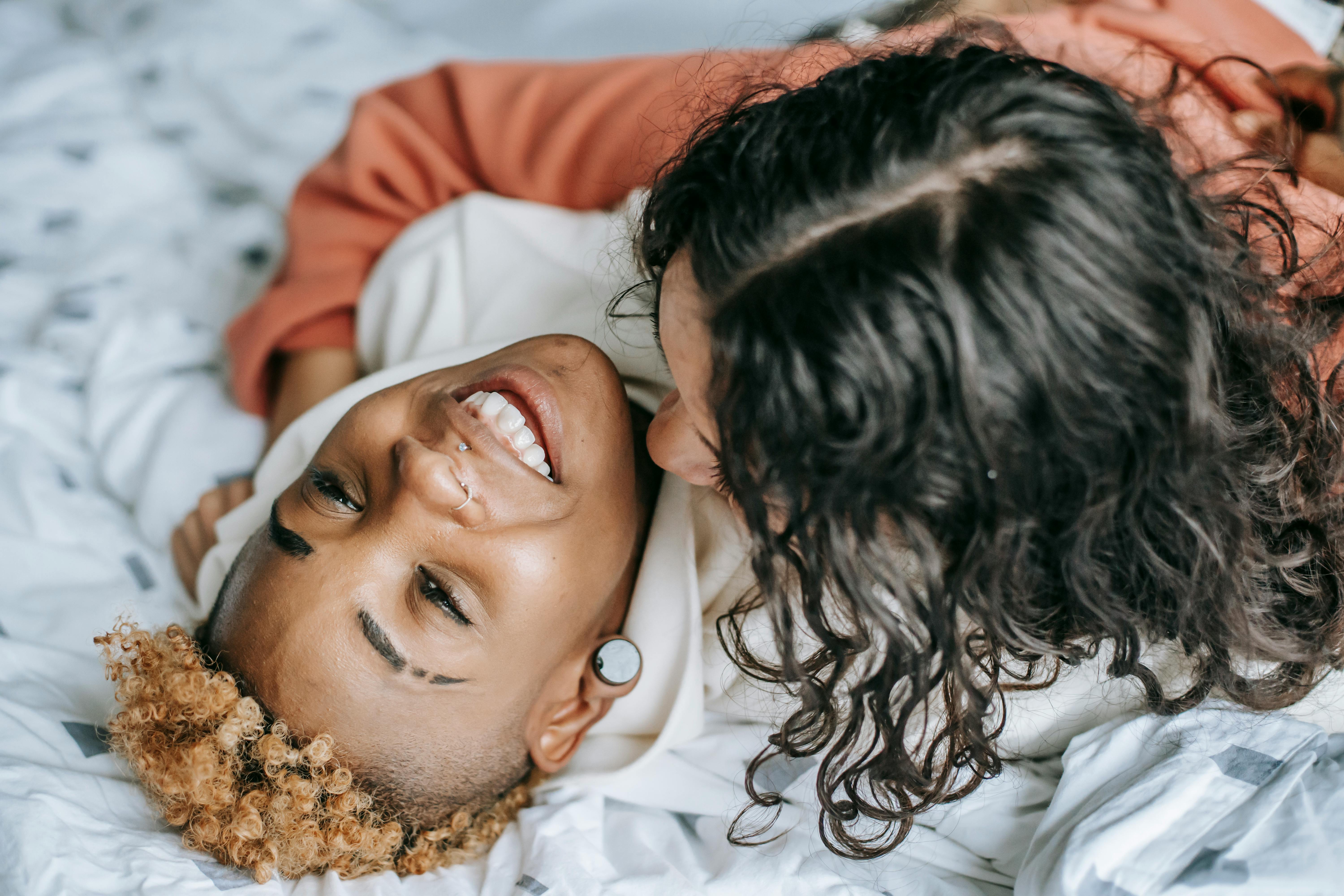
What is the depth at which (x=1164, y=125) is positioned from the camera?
75 cm

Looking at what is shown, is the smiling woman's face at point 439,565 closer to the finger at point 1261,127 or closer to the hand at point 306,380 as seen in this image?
the hand at point 306,380

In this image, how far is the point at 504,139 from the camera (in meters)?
1.22

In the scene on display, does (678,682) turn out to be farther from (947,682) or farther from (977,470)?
(977,470)

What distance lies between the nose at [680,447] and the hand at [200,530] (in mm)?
655

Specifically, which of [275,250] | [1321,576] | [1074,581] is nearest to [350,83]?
[275,250]

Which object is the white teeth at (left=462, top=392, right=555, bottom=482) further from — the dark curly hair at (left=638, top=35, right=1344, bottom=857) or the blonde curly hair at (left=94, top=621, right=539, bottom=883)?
the blonde curly hair at (left=94, top=621, right=539, bottom=883)

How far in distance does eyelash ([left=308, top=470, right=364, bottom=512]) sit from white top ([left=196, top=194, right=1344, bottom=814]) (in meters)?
0.20

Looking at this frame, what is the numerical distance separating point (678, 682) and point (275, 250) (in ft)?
3.19

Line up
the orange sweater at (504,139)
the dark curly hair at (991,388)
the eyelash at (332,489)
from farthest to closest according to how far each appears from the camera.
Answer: the orange sweater at (504,139) < the eyelash at (332,489) < the dark curly hair at (991,388)

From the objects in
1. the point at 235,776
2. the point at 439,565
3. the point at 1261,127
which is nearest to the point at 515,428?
the point at 439,565

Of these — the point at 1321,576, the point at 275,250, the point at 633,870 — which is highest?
the point at 1321,576

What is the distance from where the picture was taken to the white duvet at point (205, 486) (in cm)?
75

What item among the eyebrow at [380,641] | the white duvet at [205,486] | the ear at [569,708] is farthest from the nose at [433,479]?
Answer: the white duvet at [205,486]

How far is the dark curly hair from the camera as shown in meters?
0.55
